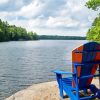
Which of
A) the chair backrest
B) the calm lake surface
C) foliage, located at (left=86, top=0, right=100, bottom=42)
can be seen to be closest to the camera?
the chair backrest

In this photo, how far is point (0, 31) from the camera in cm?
14925

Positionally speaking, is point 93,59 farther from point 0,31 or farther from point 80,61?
point 0,31

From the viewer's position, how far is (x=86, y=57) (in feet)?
32.5

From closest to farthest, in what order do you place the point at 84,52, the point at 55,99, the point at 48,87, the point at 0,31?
1. the point at 84,52
2. the point at 55,99
3. the point at 48,87
4. the point at 0,31

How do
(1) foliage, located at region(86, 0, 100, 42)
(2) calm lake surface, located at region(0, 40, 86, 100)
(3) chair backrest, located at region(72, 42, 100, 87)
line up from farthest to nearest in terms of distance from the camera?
1. (1) foliage, located at region(86, 0, 100, 42)
2. (2) calm lake surface, located at region(0, 40, 86, 100)
3. (3) chair backrest, located at region(72, 42, 100, 87)

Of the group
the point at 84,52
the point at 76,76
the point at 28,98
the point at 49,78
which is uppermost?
the point at 84,52

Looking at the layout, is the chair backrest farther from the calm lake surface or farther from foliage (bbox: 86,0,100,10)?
foliage (bbox: 86,0,100,10)

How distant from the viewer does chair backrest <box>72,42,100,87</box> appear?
9773 millimetres

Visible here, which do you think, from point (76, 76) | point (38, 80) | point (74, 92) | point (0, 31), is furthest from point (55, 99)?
point (0, 31)

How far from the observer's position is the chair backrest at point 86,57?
9.77m

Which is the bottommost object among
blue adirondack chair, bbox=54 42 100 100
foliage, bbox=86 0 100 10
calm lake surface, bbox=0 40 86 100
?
calm lake surface, bbox=0 40 86 100

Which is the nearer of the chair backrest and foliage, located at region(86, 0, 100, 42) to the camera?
the chair backrest

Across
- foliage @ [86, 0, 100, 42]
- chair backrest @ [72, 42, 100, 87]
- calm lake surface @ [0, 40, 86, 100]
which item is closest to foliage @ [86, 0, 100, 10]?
foliage @ [86, 0, 100, 42]

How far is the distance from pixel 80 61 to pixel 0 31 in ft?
465
